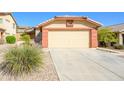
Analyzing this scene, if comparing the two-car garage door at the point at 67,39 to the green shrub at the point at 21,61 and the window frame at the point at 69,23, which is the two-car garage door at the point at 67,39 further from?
the green shrub at the point at 21,61

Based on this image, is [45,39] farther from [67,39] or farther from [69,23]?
[69,23]

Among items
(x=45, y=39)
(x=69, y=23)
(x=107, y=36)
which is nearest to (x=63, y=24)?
(x=69, y=23)

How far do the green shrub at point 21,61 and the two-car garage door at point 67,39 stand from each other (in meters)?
15.8

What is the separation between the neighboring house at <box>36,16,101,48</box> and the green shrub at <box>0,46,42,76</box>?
15.9 m

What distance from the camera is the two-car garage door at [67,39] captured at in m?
24.3

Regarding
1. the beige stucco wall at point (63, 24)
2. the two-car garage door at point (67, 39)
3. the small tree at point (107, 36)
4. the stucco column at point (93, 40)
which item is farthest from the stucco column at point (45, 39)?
the small tree at point (107, 36)

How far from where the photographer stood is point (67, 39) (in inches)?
958

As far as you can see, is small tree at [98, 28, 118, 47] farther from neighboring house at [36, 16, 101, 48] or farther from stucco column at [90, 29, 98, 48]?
stucco column at [90, 29, 98, 48]

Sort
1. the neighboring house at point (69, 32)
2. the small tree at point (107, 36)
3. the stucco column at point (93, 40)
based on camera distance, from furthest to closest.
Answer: the small tree at point (107, 36) < the stucco column at point (93, 40) < the neighboring house at point (69, 32)

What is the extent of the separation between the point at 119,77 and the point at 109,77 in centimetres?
39

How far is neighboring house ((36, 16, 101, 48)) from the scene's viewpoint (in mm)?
24344

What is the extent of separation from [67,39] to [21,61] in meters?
16.6

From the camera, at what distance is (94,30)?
24719mm
